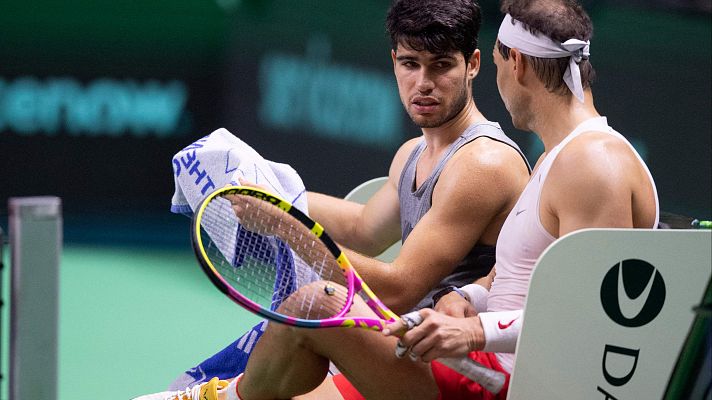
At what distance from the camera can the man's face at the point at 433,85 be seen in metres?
3.07

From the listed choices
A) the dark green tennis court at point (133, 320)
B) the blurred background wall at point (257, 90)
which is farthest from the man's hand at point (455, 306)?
the blurred background wall at point (257, 90)

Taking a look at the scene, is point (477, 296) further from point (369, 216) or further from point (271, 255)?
point (369, 216)

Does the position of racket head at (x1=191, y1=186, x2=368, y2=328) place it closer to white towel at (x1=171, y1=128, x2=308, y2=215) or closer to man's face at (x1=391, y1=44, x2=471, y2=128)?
white towel at (x1=171, y1=128, x2=308, y2=215)

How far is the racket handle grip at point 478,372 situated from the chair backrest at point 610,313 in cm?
13

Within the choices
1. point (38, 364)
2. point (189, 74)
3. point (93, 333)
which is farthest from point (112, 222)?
point (38, 364)

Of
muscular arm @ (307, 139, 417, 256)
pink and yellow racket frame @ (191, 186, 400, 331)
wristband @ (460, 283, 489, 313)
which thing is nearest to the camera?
pink and yellow racket frame @ (191, 186, 400, 331)

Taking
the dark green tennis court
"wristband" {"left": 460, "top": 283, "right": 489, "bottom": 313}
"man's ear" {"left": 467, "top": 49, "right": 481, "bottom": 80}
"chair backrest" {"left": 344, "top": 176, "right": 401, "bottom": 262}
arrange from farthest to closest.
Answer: the dark green tennis court
"chair backrest" {"left": 344, "top": 176, "right": 401, "bottom": 262}
"man's ear" {"left": 467, "top": 49, "right": 481, "bottom": 80}
"wristband" {"left": 460, "top": 283, "right": 489, "bottom": 313}

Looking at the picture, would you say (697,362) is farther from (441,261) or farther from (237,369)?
(237,369)

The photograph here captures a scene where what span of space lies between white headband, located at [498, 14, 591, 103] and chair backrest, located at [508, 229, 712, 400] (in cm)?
46

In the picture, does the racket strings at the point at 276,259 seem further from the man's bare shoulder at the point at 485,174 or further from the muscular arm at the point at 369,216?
the muscular arm at the point at 369,216

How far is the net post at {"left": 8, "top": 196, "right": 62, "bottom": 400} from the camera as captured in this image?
5.56ft

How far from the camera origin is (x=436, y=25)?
3.04m

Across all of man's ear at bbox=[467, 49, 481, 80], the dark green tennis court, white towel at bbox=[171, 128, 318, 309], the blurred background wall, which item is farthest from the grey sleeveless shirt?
the blurred background wall

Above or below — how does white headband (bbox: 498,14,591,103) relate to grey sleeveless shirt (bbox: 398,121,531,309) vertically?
above
